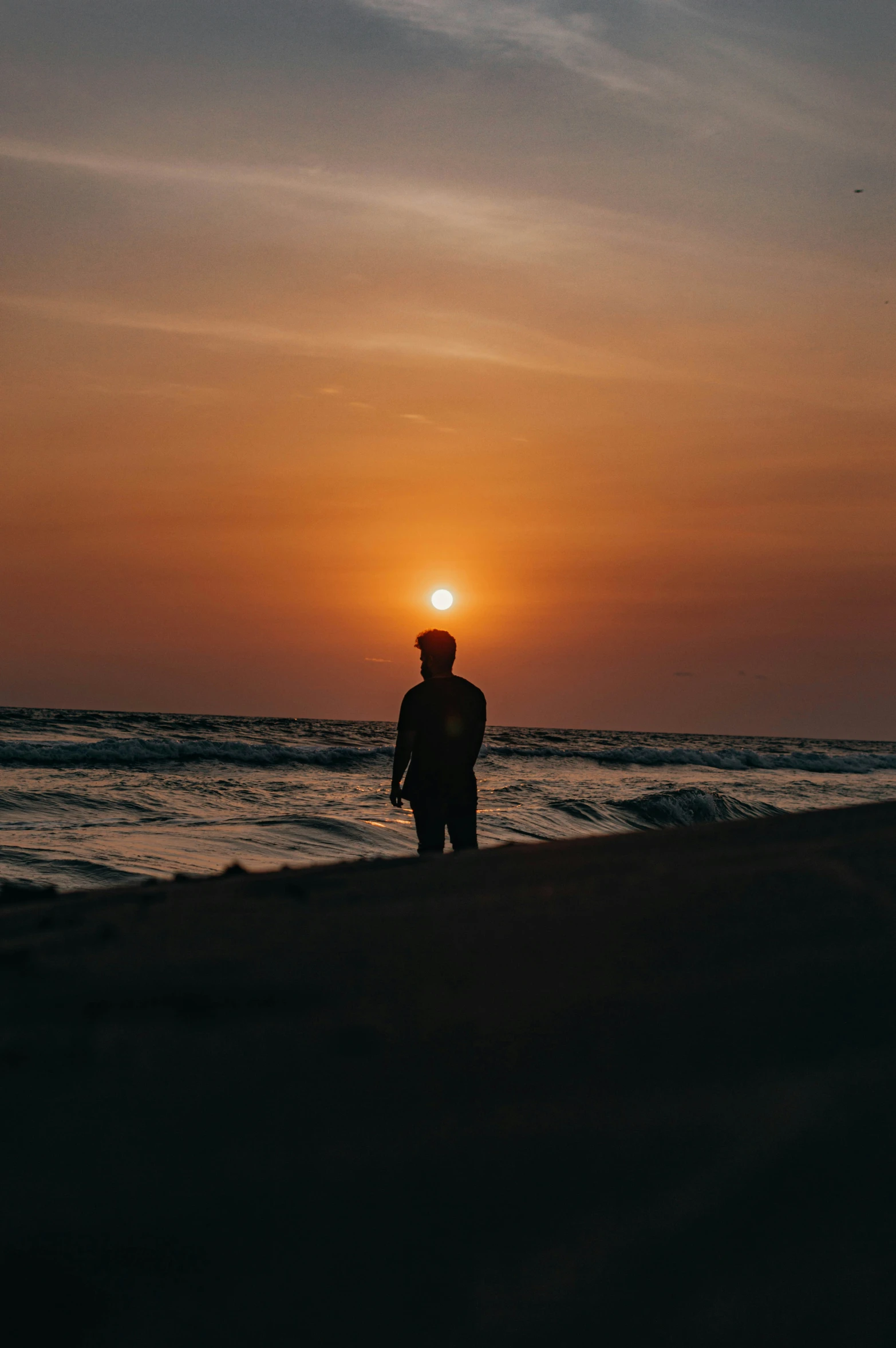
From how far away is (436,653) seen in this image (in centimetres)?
624

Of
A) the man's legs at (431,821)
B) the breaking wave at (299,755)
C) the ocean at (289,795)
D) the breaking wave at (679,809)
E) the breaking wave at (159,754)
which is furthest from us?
the breaking wave at (299,755)

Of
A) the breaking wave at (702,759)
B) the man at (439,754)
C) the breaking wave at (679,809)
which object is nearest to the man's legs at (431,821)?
the man at (439,754)

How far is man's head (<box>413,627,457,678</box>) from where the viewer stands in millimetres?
6246

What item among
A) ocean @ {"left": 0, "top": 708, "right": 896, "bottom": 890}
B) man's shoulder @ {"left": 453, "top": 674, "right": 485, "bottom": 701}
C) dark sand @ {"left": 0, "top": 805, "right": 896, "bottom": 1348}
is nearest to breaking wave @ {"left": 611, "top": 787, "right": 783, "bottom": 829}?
ocean @ {"left": 0, "top": 708, "right": 896, "bottom": 890}

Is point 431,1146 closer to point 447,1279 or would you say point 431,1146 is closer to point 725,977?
point 447,1279

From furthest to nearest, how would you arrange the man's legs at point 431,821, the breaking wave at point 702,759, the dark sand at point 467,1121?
the breaking wave at point 702,759 < the man's legs at point 431,821 < the dark sand at point 467,1121

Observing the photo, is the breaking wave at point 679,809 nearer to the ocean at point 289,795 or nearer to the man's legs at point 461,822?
the ocean at point 289,795

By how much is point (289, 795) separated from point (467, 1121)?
15.9 m

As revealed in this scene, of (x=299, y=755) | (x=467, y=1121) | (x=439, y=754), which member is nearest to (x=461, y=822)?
(x=439, y=754)

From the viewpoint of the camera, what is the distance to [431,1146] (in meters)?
1.18

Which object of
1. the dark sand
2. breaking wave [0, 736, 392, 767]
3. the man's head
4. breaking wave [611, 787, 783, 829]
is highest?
the man's head

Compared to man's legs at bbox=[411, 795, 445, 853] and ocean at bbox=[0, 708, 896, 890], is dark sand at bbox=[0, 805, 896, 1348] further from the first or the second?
ocean at bbox=[0, 708, 896, 890]

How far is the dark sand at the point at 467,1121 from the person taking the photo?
0.95m

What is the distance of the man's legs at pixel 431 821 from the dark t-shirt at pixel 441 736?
0.17ft
